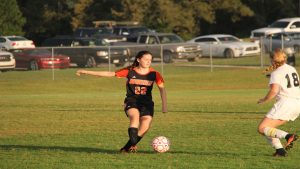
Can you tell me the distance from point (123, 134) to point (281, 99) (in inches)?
188

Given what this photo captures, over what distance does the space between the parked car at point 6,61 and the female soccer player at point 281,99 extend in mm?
28286

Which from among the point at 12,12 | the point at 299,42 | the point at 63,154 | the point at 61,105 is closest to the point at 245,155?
the point at 63,154

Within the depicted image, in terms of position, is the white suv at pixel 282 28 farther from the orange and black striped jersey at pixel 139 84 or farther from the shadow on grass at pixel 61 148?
the orange and black striped jersey at pixel 139 84

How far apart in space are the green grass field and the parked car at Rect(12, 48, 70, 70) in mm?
7057

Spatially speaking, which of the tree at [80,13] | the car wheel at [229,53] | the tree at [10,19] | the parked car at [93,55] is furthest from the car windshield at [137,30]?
the tree at [80,13]

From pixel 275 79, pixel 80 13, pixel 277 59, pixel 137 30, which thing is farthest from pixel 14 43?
pixel 275 79

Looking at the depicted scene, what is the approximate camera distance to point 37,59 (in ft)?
130

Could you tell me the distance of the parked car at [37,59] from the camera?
38.5m

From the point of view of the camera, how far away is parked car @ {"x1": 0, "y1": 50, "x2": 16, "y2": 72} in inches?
1511

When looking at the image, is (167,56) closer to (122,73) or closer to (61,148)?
(61,148)

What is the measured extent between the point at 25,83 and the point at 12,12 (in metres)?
29.5

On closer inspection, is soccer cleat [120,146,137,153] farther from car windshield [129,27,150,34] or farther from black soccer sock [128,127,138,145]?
car windshield [129,27,150,34]

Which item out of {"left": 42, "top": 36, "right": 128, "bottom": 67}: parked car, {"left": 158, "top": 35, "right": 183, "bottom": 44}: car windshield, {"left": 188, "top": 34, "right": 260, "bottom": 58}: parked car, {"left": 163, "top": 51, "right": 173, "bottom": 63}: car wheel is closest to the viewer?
{"left": 42, "top": 36, "right": 128, "bottom": 67}: parked car

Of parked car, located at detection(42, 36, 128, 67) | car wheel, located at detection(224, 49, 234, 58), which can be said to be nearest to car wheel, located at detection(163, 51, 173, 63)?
parked car, located at detection(42, 36, 128, 67)
